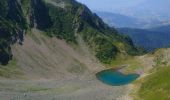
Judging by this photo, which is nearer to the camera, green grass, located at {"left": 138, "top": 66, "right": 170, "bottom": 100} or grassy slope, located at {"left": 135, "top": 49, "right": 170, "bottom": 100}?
green grass, located at {"left": 138, "top": 66, "right": 170, "bottom": 100}

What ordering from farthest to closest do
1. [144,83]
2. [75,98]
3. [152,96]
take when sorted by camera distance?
[144,83]
[75,98]
[152,96]

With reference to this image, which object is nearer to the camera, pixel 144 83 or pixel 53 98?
pixel 53 98

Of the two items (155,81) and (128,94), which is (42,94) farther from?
(155,81)

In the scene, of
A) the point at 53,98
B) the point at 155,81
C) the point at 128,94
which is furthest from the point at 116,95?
the point at 53,98

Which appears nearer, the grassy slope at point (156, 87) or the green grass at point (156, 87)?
the green grass at point (156, 87)

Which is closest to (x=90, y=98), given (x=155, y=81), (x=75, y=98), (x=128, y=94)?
(x=75, y=98)

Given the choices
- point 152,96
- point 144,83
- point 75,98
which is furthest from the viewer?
point 144,83

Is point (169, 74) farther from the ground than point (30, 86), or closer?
farther from the ground
